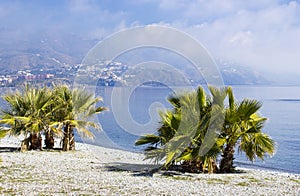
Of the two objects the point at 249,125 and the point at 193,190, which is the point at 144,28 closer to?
the point at 249,125

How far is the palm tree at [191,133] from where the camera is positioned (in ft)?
47.4

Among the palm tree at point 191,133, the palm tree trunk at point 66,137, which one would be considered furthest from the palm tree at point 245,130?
the palm tree trunk at point 66,137

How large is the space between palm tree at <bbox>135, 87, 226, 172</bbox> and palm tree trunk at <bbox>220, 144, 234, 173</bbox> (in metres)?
0.71

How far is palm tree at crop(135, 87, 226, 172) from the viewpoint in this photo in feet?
47.4

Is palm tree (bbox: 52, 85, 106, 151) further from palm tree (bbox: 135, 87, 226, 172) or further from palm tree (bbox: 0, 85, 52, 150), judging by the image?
palm tree (bbox: 135, 87, 226, 172)

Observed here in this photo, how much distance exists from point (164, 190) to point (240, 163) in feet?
57.7

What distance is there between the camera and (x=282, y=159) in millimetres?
32656

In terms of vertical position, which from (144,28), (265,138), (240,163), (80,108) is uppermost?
(144,28)

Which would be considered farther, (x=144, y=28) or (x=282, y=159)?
(x=282, y=159)

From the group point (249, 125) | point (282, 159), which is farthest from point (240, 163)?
point (249, 125)

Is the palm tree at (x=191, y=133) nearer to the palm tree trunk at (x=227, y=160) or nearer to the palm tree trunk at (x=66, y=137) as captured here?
the palm tree trunk at (x=227, y=160)

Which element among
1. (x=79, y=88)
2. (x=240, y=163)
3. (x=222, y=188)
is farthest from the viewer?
(x=240, y=163)

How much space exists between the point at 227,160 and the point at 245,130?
1.54 metres

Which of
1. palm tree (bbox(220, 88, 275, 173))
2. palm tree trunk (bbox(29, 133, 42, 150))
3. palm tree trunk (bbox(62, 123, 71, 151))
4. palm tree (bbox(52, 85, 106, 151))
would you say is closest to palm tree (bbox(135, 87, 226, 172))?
palm tree (bbox(220, 88, 275, 173))
